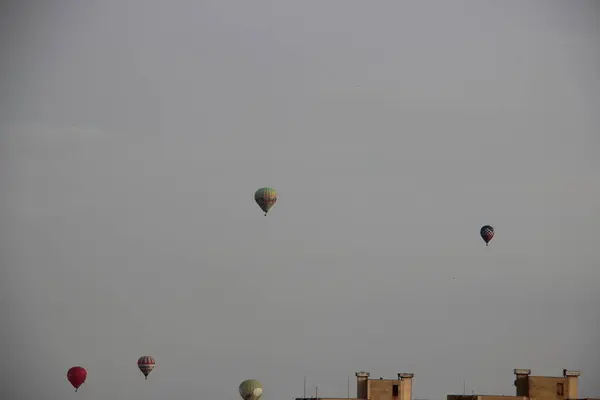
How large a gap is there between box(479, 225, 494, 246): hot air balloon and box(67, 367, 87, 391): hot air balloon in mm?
35752

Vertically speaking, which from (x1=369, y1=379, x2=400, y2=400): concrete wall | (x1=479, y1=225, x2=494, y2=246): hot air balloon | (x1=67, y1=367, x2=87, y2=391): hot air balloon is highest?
(x1=479, y1=225, x2=494, y2=246): hot air balloon

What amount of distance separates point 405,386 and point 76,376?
119ft

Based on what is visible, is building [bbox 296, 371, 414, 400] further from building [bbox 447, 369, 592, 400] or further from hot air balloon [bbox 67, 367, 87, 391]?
hot air balloon [bbox 67, 367, 87, 391]

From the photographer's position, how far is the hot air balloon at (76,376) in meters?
124

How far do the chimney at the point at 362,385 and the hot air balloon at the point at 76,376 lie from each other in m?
32.9

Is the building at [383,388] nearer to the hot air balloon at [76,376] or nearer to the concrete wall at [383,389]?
the concrete wall at [383,389]

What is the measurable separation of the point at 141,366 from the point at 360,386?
29445 mm

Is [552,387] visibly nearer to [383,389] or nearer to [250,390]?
[383,389]

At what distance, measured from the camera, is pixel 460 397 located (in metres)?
95.6

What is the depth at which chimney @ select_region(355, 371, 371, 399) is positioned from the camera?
322 ft

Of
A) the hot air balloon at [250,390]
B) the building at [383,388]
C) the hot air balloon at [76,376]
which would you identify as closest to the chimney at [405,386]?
the building at [383,388]

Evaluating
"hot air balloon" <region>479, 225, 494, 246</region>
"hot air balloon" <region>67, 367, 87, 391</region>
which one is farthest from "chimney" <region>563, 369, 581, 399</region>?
"hot air balloon" <region>67, 367, 87, 391</region>

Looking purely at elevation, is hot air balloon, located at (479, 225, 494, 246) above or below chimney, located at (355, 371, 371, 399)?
above

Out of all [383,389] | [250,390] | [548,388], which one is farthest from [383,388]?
[250,390]
